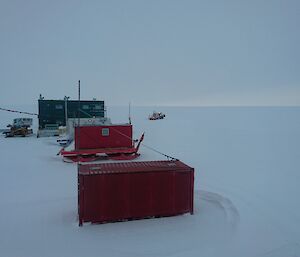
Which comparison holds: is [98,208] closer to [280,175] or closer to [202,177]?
[202,177]

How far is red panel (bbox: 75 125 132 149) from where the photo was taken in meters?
17.2

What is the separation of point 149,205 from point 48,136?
81.5 ft

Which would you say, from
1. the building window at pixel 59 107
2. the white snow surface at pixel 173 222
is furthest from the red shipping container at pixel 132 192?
the building window at pixel 59 107

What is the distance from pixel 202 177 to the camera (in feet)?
43.9

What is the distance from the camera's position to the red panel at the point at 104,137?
17172 mm

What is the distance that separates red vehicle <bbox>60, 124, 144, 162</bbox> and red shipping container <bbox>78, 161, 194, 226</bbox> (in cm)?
802

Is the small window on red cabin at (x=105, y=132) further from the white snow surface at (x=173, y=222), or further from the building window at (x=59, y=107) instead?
the building window at (x=59, y=107)

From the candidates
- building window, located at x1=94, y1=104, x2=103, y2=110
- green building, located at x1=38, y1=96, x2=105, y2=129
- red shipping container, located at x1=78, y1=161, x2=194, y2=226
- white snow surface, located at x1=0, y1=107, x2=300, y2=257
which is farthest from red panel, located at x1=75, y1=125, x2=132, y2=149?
building window, located at x1=94, y1=104, x2=103, y2=110

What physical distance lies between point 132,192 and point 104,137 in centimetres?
939

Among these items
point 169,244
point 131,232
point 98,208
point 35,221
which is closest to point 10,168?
point 35,221

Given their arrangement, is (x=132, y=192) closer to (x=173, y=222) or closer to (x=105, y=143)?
(x=173, y=222)

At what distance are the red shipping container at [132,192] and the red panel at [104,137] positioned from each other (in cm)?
831

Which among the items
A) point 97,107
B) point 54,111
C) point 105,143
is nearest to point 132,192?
point 105,143

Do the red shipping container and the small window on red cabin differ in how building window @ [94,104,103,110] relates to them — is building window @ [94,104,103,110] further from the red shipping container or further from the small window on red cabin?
the red shipping container
